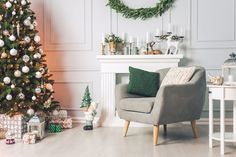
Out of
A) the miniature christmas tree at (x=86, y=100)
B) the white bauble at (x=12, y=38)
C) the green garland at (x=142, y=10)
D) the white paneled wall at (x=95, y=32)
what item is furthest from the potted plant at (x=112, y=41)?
the white bauble at (x=12, y=38)

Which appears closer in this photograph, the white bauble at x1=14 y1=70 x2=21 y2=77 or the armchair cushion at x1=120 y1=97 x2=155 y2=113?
the armchair cushion at x1=120 y1=97 x2=155 y2=113

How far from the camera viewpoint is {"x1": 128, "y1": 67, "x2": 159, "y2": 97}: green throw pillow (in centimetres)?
395

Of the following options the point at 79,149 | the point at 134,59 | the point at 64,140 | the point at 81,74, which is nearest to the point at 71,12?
the point at 81,74

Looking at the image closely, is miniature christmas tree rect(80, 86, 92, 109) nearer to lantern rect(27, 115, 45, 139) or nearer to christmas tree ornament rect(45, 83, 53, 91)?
christmas tree ornament rect(45, 83, 53, 91)

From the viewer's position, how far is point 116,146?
3332 mm

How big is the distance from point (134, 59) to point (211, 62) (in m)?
1.09

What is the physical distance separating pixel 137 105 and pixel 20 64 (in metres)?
1.51

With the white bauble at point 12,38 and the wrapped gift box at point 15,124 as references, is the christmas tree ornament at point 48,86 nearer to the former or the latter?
the wrapped gift box at point 15,124

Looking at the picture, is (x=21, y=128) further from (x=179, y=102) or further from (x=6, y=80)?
(x=179, y=102)

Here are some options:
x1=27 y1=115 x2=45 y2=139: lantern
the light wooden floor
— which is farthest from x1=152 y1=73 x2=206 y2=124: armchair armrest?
x1=27 y1=115 x2=45 y2=139: lantern

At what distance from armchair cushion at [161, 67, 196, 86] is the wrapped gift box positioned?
1740mm

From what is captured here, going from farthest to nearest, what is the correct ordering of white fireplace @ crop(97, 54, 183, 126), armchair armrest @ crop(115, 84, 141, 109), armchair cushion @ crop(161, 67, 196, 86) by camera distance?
white fireplace @ crop(97, 54, 183, 126) → armchair armrest @ crop(115, 84, 141, 109) → armchair cushion @ crop(161, 67, 196, 86)

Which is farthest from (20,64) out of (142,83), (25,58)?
(142,83)

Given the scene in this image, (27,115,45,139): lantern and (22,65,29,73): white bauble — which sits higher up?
(22,65,29,73): white bauble
